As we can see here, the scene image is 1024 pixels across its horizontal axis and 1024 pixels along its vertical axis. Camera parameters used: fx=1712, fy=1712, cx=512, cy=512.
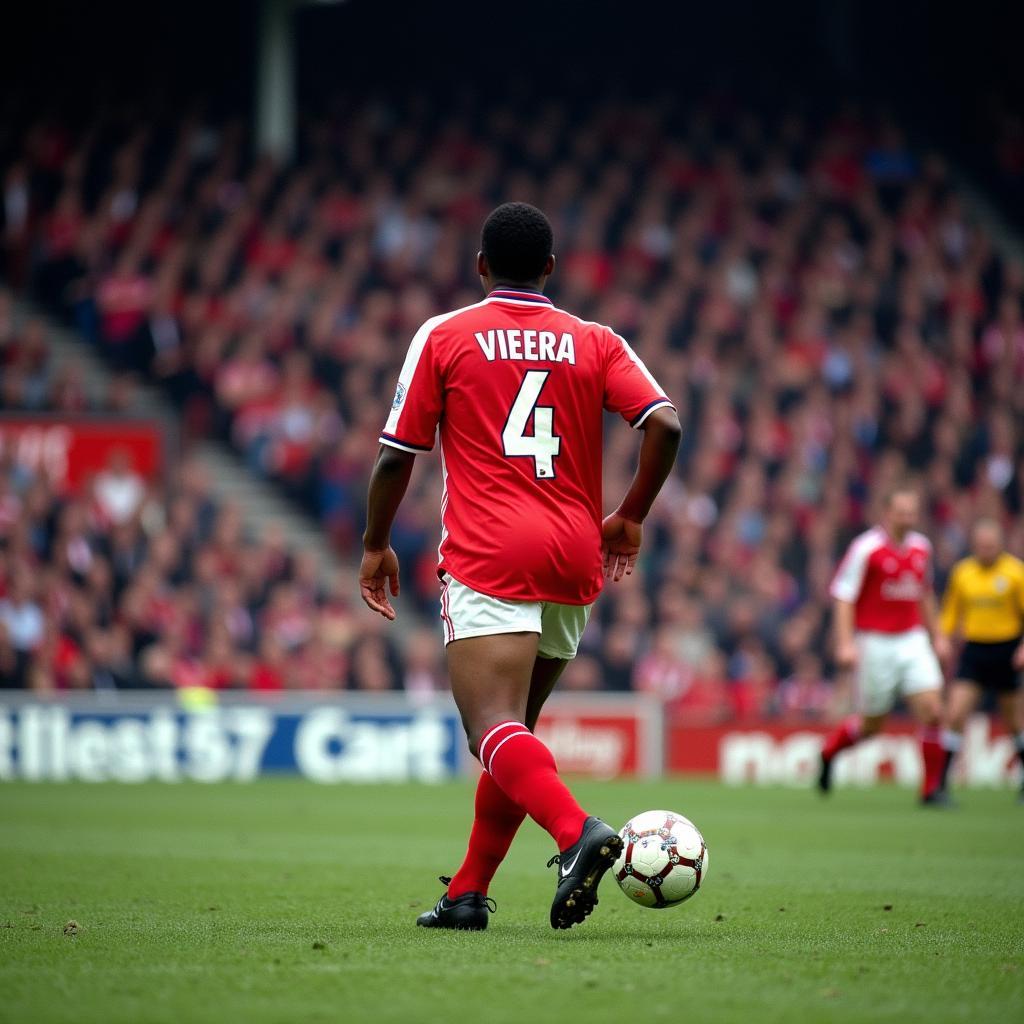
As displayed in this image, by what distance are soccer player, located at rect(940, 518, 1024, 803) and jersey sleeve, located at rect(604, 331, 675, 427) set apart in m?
8.81

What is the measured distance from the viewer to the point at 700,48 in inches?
1217

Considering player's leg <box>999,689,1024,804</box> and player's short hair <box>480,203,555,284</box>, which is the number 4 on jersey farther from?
player's leg <box>999,689,1024,804</box>

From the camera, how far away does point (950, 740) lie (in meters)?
13.3

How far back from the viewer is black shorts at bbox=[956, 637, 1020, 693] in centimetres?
1388

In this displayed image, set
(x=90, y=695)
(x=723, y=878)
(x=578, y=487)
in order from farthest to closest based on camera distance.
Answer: (x=90, y=695) → (x=723, y=878) → (x=578, y=487)

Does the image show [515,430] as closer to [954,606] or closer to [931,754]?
[931,754]

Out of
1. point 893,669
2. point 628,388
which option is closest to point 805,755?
point 893,669

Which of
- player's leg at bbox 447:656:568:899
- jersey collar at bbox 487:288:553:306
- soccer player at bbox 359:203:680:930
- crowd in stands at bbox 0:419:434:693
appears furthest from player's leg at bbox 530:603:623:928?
crowd in stands at bbox 0:419:434:693

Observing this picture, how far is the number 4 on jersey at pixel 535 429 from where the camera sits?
562 cm

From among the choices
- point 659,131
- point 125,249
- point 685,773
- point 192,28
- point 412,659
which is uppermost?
point 192,28

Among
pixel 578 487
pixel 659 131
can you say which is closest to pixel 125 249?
pixel 659 131

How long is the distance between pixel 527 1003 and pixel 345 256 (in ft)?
65.8

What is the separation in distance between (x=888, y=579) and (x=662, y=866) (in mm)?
7481

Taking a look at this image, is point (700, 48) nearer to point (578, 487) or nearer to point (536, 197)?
point (536, 197)
